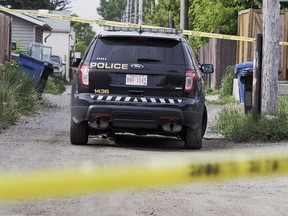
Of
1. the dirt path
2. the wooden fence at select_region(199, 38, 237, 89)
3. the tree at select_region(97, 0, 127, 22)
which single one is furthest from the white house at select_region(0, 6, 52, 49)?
the tree at select_region(97, 0, 127, 22)

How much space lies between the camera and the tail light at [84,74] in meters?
10.4

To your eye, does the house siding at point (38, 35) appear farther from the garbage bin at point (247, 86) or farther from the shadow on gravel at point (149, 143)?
the shadow on gravel at point (149, 143)

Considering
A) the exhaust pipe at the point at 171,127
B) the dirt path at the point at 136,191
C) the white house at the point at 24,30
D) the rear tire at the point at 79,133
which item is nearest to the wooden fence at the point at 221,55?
the white house at the point at 24,30

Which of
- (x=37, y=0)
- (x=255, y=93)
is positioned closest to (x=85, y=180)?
(x=255, y=93)

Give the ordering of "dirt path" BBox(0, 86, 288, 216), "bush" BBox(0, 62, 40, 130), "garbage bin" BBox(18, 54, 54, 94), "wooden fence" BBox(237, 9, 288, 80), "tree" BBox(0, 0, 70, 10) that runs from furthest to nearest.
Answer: "tree" BBox(0, 0, 70, 10) < "wooden fence" BBox(237, 9, 288, 80) < "garbage bin" BBox(18, 54, 54, 94) < "bush" BBox(0, 62, 40, 130) < "dirt path" BBox(0, 86, 288, 216)

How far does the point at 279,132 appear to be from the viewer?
38.7 ft

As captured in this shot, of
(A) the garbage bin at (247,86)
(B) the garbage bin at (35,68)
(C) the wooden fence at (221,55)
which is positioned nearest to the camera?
(A) the garbage bin at (247,86)

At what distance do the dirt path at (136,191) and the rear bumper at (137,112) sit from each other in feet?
1.27

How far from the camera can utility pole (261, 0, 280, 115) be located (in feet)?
42.9

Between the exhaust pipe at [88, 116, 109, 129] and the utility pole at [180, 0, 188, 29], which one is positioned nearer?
the exhaust pipe at [88, 116, 109, 129]

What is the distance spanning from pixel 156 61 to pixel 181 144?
6.33 ft

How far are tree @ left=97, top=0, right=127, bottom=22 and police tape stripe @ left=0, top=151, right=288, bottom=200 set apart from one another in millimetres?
148741

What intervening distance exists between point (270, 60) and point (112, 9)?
465 feet

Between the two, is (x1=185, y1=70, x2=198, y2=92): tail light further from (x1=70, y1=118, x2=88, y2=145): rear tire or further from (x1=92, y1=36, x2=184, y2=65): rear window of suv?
(x1=70, y1=118, x2=88, y2=145): rear tire
